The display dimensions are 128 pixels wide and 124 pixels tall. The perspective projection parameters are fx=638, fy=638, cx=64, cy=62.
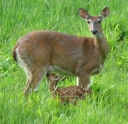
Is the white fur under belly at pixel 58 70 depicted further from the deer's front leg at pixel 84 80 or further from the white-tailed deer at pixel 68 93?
the white-tailed deer at pixel 68 93

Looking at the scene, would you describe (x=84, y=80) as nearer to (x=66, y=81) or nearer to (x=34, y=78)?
(x=66, y=81)

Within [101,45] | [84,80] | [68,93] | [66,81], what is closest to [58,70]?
[66,81]

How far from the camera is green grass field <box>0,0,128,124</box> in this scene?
287 inches

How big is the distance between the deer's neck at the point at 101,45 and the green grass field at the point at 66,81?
289 mm

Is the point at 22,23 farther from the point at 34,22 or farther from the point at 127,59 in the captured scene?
the point at 127,59

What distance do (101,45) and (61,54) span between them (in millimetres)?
668

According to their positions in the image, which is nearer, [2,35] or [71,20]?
[2,35]

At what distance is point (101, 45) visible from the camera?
9.63 metres

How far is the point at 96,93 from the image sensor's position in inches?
340

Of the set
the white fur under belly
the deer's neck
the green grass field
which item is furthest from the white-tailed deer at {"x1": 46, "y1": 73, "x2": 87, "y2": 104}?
the deer's neck

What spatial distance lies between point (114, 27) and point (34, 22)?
148 cm

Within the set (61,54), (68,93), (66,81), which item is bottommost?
(66,81)

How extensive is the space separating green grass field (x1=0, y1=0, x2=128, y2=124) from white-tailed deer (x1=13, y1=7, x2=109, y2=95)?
19 cm

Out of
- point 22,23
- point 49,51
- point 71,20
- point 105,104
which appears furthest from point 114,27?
point 105,104
